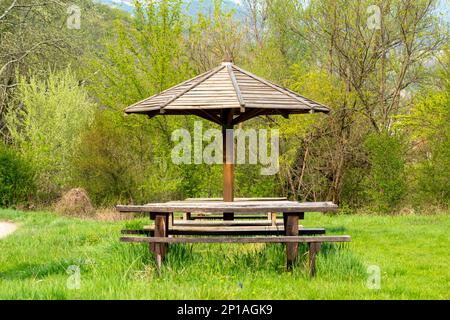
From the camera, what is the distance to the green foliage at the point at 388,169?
17672 millimetres

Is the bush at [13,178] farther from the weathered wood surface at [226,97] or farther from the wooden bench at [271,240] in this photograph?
the wooden bench at [271,240]

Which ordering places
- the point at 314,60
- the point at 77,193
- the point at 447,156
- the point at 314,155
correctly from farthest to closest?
the point at 314,60, the point at 314,155, the point at 77,193, the point at 447,156

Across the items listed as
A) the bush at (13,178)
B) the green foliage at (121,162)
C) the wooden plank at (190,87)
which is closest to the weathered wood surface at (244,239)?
the wooden plank at (190,87)

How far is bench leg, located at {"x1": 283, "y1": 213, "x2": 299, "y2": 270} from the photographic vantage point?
7645mm

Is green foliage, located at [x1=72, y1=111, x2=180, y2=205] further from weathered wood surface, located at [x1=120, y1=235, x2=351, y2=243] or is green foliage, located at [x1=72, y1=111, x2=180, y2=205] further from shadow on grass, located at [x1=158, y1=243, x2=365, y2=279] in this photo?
weathered wood surface, located at [x1=120, y1=235, x2=351, y2=243]

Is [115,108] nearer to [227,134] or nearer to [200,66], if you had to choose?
[200,66]

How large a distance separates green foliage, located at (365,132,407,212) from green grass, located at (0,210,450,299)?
6.04m

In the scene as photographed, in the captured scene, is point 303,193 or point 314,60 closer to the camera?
point 303,193

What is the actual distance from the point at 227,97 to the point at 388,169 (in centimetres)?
1042

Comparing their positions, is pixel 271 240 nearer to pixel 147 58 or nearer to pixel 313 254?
pixel 313 254

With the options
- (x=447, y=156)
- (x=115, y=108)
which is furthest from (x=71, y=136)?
(x=447, y=156)

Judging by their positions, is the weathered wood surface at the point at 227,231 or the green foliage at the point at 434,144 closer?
the weathered wood surface at the point at 227,231

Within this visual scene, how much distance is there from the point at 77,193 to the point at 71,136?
145 inches
